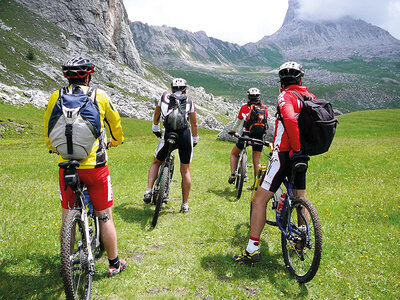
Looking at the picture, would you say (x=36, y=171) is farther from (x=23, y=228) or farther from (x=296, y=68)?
(x=296, y=68)

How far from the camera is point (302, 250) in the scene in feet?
19.3

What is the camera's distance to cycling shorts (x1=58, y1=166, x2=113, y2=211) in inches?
193

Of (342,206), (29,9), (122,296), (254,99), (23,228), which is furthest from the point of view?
(29,9)

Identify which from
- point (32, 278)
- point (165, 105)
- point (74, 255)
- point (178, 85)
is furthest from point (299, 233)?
point (178, 85)

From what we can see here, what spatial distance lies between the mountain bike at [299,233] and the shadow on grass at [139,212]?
425 centimetres

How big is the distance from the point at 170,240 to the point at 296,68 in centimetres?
578

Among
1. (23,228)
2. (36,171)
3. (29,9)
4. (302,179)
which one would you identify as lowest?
(36,171)

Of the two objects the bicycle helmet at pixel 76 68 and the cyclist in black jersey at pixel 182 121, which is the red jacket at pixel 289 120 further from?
the bicycle helmet at pixel 76 68

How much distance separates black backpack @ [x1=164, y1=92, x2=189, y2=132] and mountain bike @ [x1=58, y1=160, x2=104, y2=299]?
3.92 meters

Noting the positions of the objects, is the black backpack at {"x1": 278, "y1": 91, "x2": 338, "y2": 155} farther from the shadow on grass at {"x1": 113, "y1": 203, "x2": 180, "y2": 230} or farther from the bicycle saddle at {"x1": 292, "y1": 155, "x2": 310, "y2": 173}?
the shadow on grass at {"x1": 113, "y1": 203, "x2": 180, "y2": 230}

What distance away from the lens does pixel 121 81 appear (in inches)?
7219

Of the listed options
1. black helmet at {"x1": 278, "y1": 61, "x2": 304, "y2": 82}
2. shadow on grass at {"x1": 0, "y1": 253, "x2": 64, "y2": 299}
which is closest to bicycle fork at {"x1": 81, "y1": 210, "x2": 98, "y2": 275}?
shadow on grass at {"x1": 0, "y1": 253, "x2": 64, "y2": 299}

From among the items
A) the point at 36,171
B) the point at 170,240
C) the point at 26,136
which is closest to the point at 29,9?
the point at 26,136

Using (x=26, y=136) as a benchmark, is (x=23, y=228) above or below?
above
